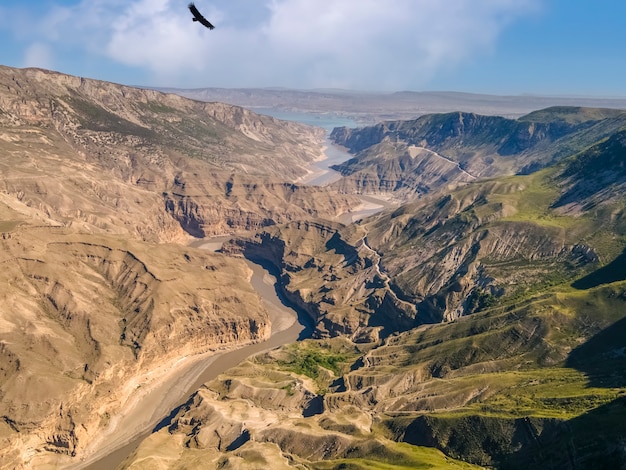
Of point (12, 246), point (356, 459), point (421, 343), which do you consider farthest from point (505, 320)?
point (12, 246)

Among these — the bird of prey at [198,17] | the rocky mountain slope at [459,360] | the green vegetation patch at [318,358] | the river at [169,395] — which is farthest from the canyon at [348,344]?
the bird of prey at [198,17]

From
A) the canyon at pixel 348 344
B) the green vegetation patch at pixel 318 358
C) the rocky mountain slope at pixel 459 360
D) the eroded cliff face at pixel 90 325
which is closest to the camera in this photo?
the rocky mountain slope at pixel 459 360

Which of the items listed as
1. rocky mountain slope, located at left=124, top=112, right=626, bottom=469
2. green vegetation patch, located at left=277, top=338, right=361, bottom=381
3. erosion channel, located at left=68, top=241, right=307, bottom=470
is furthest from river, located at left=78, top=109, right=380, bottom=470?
green vegetation patch, located at left=277, top=338, right=361, bottom=381

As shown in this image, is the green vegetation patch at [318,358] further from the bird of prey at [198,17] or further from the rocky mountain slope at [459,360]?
the bird of prey at [198,17]

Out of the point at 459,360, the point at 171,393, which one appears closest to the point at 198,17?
the point at 459,360

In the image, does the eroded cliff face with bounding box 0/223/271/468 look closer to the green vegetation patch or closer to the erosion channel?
the erosion channel

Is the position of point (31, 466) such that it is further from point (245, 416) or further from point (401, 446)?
point (401, 446)
